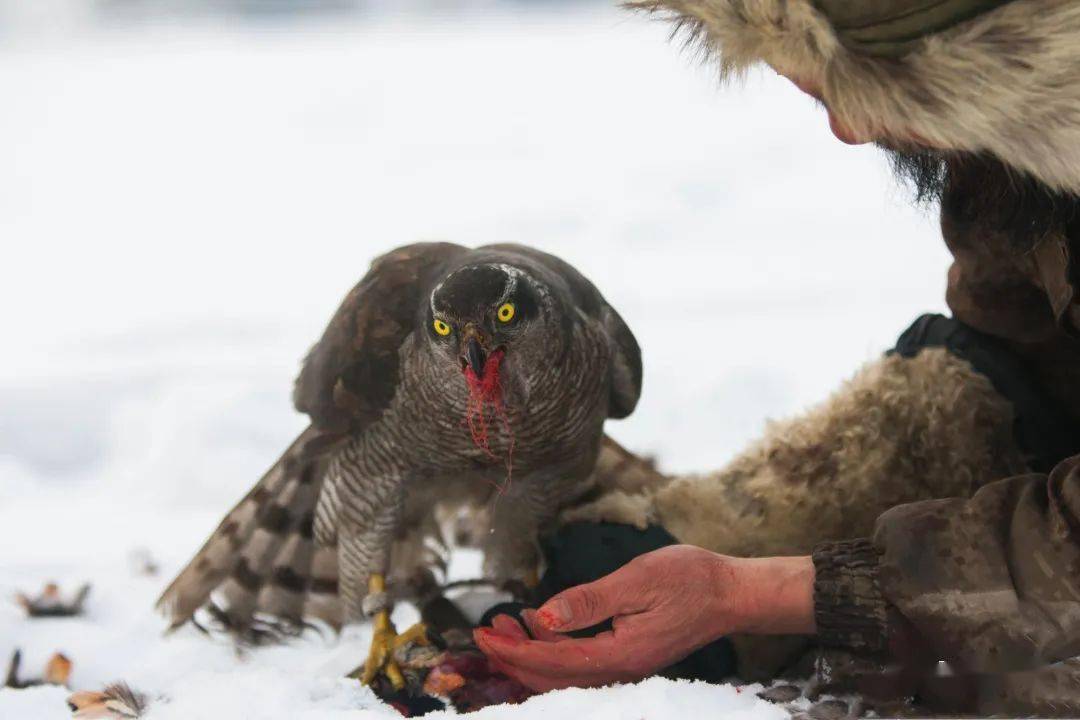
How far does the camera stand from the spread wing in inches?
85.4

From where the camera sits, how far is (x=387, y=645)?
82.7 inches

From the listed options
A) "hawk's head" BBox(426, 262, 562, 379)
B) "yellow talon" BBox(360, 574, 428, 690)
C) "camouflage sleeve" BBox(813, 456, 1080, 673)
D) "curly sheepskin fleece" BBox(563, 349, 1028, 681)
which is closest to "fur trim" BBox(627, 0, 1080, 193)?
"camouflage sleeve" BBox(813, 456, 1080, 673)

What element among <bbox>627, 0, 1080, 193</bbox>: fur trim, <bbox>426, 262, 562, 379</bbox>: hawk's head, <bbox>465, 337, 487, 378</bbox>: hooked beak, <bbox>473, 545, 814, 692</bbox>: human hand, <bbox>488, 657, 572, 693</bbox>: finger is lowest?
<bbox>488, 657, 572, 693</bbox>: finger

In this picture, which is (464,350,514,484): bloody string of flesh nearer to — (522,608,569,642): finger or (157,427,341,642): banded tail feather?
(522,608,569,642): finger

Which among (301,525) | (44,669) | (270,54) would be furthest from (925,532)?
(270,54)

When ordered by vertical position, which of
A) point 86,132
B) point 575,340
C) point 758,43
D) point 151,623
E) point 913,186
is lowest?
point 151,623

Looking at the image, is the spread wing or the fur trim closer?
the fur trim

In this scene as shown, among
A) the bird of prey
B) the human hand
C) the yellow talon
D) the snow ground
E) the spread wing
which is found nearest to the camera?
the human hand

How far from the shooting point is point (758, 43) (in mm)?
1385

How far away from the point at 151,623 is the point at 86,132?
5.54 meters

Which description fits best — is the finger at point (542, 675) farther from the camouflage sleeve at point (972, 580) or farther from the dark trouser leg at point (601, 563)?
the camouflage sleeve at point (972, 580)

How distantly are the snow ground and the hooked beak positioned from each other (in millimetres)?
548

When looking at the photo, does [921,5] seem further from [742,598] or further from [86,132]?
[86,132]

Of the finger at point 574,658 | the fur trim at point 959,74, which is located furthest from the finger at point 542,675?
the fur trim at point 959,74
